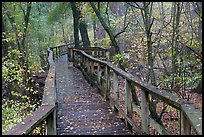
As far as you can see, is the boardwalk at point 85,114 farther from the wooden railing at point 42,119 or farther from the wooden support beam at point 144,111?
the wooden railing at point 42,119

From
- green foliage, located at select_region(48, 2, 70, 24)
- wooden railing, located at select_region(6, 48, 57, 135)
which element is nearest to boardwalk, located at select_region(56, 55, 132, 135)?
wooden railing, located at select_region(6, 48, 57, 135)

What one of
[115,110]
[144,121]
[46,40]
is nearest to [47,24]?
[46,40]

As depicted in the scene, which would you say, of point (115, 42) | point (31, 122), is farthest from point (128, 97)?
point (115, 42)

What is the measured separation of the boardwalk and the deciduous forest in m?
0.94

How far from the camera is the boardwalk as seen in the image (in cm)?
572

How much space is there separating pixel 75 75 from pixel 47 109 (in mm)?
10016

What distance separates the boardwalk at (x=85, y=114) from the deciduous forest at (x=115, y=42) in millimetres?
942

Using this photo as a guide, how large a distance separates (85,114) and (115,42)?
8.88 ft

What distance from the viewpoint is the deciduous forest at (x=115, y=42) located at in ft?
26.7

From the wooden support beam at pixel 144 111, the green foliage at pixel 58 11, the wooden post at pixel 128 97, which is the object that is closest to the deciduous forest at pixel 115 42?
the green foliage at pixel 58 11

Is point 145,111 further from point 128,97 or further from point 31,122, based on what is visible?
point 31,122

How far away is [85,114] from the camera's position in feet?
22.5

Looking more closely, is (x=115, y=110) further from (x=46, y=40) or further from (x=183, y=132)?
(x=46, y=40)

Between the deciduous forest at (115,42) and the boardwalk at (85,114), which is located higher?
the deciduous forest at (115,42)
